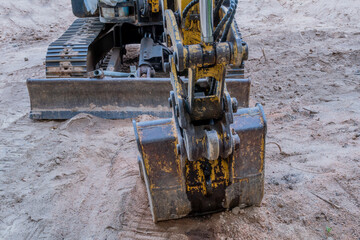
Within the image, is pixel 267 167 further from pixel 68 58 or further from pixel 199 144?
pixel 68 58

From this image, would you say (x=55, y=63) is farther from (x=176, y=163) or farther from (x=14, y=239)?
(x=176, y=163)

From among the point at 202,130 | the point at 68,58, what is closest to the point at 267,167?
the point at 202,130

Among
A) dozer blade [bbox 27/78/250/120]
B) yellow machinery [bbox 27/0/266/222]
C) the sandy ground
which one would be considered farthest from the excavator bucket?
yellow machinery [bbox 27/0/266/222]

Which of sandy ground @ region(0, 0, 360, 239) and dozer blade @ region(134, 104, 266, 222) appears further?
sandy ground @ region(0, 0, 360, 239)

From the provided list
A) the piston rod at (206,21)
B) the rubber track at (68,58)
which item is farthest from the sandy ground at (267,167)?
the piston rod at (206,21)

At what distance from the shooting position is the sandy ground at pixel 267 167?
8.41ft

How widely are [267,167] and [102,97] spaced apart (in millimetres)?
2219

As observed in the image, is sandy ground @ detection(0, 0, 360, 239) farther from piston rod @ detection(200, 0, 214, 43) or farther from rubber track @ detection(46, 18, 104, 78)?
piston rod @ detection(200, 0, 214, 43)

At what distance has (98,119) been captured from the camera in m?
4.38

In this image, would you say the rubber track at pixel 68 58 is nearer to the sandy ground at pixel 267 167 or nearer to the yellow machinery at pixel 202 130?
the sandy ground at pixel 267 167

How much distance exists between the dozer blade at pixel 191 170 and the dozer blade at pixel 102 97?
1.92 m

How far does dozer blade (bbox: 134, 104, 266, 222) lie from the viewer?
2373 millimetres

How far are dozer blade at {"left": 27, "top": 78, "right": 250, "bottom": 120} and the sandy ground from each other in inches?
6.2

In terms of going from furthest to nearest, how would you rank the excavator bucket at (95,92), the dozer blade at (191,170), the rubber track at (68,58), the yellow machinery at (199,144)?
the rubber track at (68,58)
the excavator bucket at (95,92)
the dozer blade at (191,170)
the yellow machinery at (199,144)
